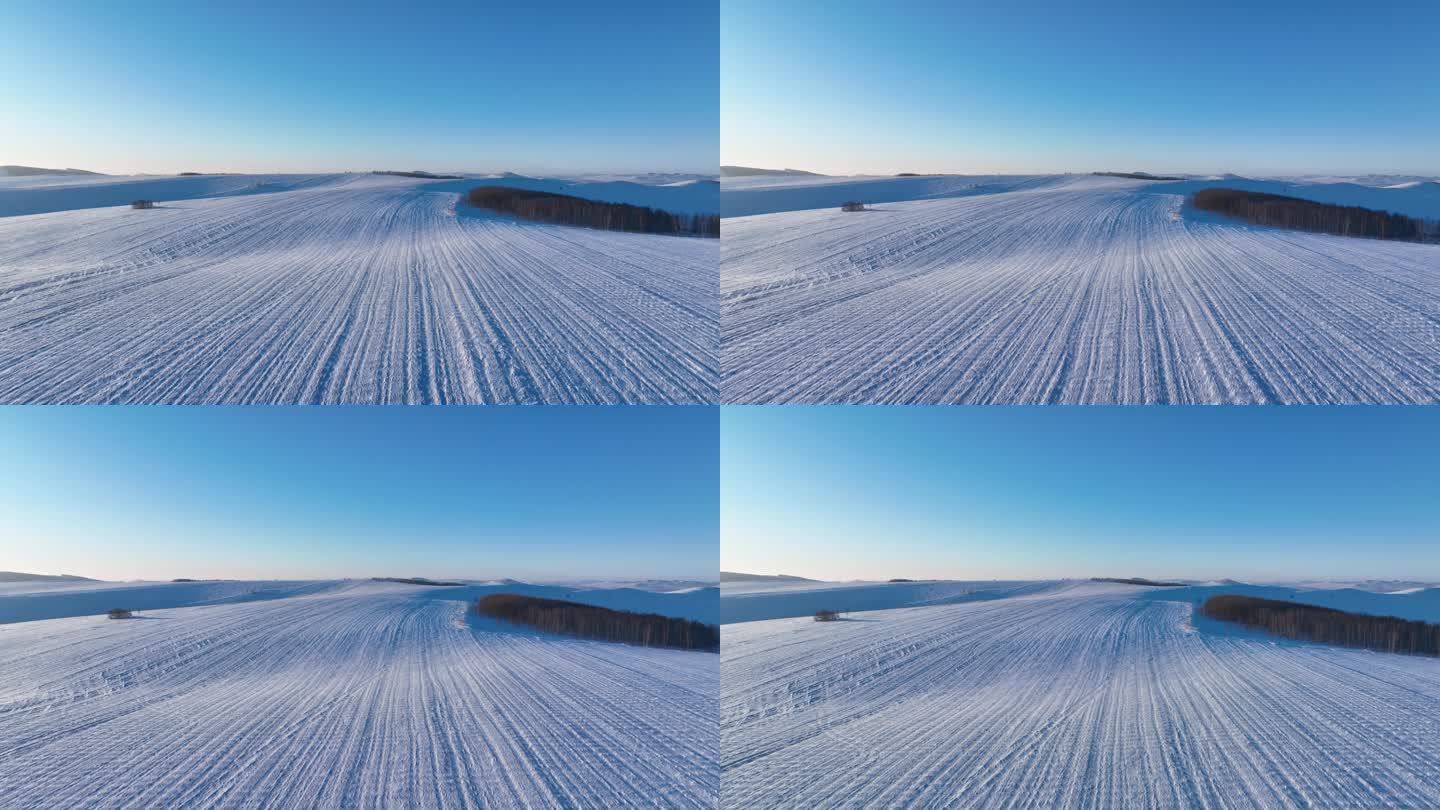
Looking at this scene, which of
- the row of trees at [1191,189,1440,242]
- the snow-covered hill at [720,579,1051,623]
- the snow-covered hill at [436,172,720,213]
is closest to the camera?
the snow-covered hill at [720,579,1051,623]

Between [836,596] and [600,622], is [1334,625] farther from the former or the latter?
[600,622]

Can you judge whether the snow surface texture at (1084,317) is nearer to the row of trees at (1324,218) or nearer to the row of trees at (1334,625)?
the row of trees at (1324,218)

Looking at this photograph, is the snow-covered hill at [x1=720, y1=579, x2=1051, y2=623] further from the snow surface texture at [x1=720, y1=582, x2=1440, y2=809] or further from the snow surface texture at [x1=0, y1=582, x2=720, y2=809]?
the snow surface texture at [x1=0, y1=582, x2=720, y2=809]

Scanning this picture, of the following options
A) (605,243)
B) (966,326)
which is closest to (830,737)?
(966,326)

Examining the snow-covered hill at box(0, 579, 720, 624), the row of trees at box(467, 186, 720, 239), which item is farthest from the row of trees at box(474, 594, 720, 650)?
the row of trees at box(467, 186, 720, 239)

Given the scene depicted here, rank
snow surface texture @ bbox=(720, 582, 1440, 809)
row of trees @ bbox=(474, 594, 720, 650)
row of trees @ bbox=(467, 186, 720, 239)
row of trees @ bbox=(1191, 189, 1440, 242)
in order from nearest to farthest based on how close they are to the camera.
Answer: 1. snow surface texture @ bbox=(720, 582, 1440, 809)
2. row of trees @ bbox=(474, 594, 720, 650)
3. row of trees @ bbox=(1191, 189, 1440, 242)
4. row of trees @ bbox=(467, 186, 720, 239)

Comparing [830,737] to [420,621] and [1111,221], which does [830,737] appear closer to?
[420,621]

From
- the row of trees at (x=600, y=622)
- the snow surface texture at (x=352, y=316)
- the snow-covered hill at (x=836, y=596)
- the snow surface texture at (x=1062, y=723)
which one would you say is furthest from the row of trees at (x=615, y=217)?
the snow surface texture at (x=1062, y=723)
